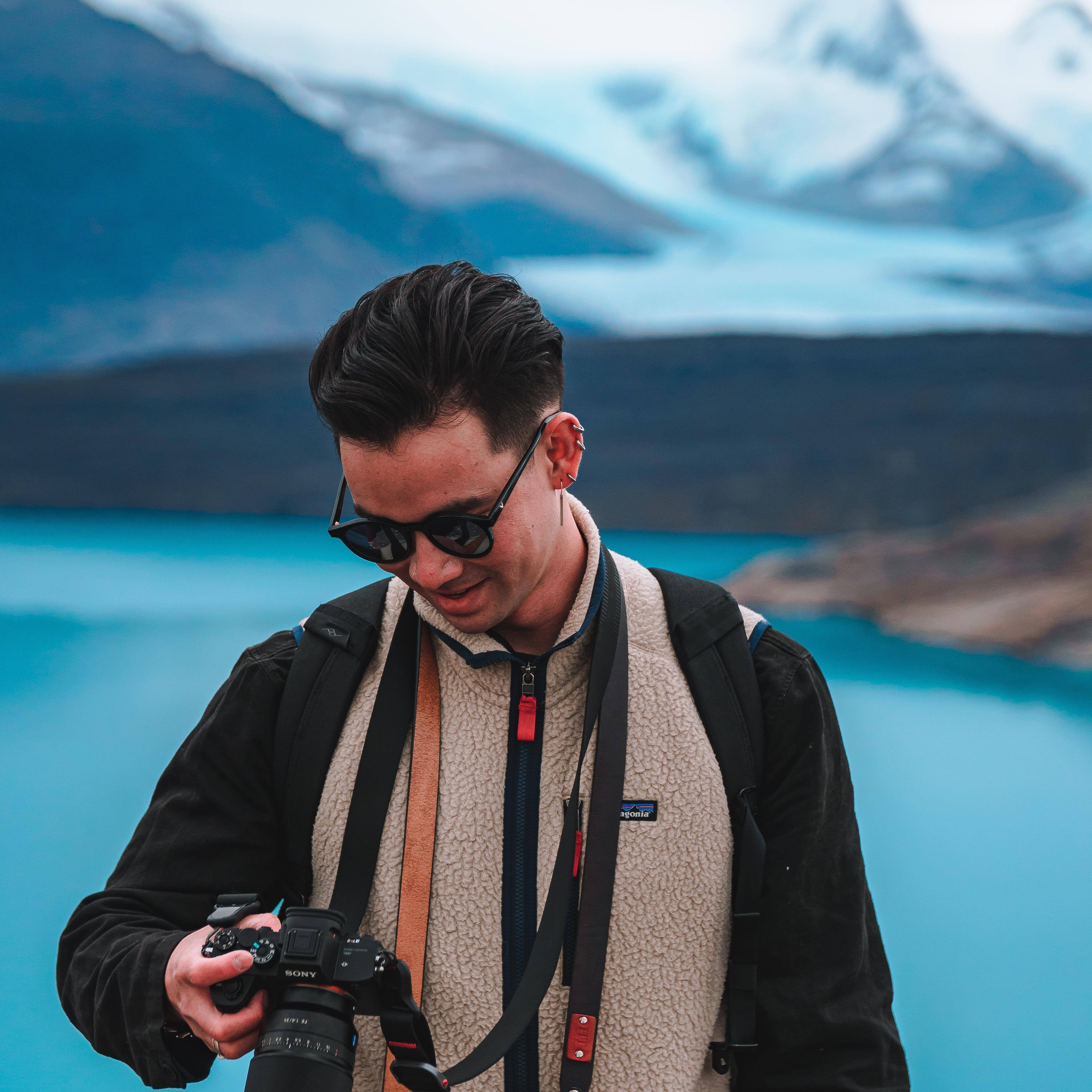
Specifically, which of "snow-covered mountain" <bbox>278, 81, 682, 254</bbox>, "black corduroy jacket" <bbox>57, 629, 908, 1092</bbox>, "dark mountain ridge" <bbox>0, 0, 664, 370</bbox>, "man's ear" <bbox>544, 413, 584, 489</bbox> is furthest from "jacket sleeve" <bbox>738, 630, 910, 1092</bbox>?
"snow-covered mountain" <bbox>278, 81, 682, 254</bbox>

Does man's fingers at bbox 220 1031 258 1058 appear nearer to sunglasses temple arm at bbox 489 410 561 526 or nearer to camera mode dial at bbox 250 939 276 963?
camera mode dial at bbox 250 939 276 963

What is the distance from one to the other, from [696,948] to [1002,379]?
23.4 ft

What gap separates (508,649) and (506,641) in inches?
1.0

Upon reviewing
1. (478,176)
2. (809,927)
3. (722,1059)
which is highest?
(478,176)

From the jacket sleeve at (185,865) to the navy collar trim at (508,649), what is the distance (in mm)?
159

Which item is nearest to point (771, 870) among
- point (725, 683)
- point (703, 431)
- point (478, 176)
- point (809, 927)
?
point (809, 927)

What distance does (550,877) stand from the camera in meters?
0.86

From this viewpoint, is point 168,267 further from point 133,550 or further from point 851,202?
point 851,202

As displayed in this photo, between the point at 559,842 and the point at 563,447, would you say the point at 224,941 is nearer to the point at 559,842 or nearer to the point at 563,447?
the point at 559,842

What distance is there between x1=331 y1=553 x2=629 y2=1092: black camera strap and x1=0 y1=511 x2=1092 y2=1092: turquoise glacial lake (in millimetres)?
120

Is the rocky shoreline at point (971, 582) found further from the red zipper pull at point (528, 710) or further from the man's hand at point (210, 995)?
the man's hand at point (210, 995)

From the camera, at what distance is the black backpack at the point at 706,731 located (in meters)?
0.86

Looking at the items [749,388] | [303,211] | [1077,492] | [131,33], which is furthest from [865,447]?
[131,33]

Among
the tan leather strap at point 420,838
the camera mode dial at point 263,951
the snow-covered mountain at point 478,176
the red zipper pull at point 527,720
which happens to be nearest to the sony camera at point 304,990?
the camera mode dial at point 263,951
